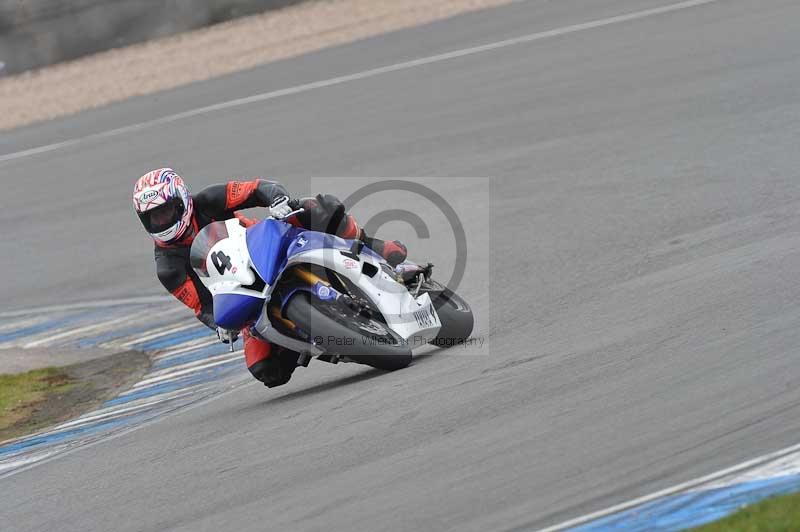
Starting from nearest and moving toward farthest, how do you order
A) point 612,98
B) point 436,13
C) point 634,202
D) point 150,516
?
point 150,516 → point 634,202 → point 612,98 → point 436,13

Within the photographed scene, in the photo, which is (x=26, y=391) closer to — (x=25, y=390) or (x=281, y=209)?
(x=25, y=390)

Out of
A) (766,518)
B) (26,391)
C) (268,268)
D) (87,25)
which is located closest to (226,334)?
(268,268)

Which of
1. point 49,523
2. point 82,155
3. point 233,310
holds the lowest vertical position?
point 82,155

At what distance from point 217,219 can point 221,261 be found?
1.08 m

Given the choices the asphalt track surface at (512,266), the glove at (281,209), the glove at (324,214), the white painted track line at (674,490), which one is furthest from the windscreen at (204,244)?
the white painted track line at (674,490)

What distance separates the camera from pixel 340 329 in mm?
7129

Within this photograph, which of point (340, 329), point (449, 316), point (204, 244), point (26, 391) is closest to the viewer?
point (340, 329)

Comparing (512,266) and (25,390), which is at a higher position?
(512,266)

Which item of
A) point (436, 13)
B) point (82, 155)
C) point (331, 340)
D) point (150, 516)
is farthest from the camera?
point (436, 13)

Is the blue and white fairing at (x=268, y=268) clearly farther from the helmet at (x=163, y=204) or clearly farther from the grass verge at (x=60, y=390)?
the grass verge at (x=60, y=390)

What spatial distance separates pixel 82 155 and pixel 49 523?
10.6 metres

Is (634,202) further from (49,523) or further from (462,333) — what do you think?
(49,523)

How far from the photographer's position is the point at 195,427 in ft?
25.8

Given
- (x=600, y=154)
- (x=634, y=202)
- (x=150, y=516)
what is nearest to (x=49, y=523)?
(x=150, y=516)
